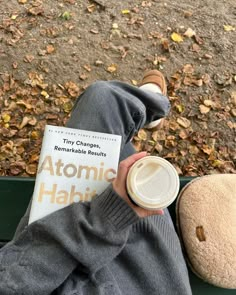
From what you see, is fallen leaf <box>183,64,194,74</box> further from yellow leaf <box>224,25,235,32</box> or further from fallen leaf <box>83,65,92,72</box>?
fallen leaf <box>83,65,92,72</box>

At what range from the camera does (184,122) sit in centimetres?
172

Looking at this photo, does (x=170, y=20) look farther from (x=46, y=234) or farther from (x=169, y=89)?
(x=46, y=234)

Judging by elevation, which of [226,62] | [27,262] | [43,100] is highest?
[226,62]

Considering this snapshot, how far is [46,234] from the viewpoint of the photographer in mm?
909

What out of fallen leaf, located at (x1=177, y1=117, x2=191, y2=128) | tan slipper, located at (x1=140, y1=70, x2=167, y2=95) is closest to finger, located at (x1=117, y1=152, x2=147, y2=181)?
tan slipper, located at (x1=140, y1=70, x2=167, y2=95)

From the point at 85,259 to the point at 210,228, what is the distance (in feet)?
1.36

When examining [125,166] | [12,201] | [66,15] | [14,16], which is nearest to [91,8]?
[66,15]

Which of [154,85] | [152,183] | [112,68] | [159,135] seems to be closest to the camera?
[152,183]

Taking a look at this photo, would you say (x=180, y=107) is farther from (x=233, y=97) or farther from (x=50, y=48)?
(x=50, y=48)

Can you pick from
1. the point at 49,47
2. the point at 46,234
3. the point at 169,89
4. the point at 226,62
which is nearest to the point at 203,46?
the point at 226,62

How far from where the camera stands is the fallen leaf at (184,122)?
1.72 m

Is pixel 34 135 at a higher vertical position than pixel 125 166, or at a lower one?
lower

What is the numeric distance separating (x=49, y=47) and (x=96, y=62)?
24cm

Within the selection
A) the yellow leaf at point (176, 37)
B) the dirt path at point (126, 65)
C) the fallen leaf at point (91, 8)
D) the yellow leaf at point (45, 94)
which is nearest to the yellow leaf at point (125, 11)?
the dirt path at point (126, 65)
